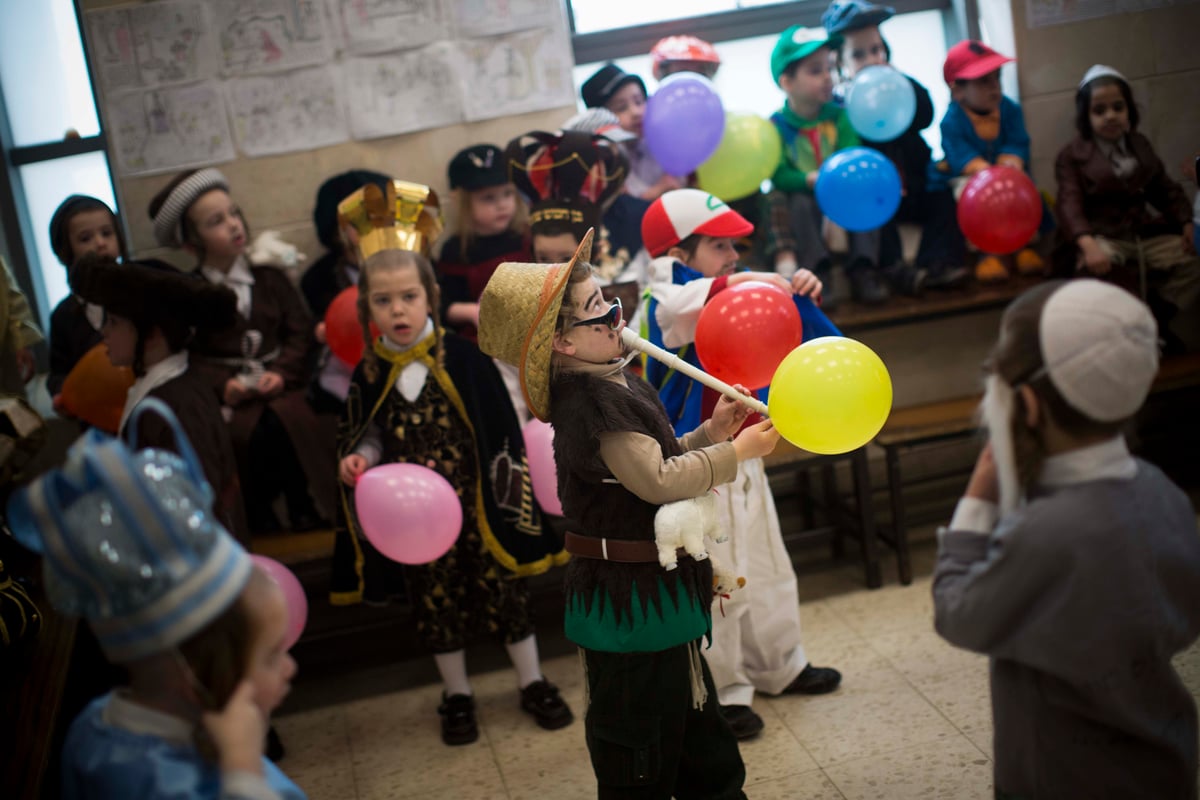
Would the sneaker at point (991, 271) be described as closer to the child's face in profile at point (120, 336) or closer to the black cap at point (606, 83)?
the black cap at point (606, 83)

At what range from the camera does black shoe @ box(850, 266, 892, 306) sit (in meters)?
4.05

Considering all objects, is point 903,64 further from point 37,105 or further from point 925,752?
point 37,105

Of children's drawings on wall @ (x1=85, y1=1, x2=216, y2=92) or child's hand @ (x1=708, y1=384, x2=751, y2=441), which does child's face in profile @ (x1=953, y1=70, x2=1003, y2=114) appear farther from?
children's drawings on wall @ (x1=85, y1=1, x2=216, y2=92)

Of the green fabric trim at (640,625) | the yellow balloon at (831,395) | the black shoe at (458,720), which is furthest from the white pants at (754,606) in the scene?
the yellow balloon at (831,395)

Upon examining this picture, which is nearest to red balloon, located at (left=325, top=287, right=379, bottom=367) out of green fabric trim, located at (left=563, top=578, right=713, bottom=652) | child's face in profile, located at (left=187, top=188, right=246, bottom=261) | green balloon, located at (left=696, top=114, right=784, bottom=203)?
child's face in profile, located at (left=187, top=188, right=246, bottom=261)

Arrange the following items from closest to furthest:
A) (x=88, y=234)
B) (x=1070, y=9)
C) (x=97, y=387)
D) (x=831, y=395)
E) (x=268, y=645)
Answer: (x=268, y=645) → (x=831, y=395) → (x=97, y=387) → (x=88, y=234) → (x=1070, y=9)

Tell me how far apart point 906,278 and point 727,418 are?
7.48ft

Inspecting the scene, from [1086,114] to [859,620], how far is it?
80.0 inches

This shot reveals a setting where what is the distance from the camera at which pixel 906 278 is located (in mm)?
4121

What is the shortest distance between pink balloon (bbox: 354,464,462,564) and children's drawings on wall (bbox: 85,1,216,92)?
2.00m

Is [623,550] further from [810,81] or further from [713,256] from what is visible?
[810,81]

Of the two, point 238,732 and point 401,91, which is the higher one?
point 401,91

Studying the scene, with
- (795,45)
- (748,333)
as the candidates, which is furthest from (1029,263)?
(748,333)

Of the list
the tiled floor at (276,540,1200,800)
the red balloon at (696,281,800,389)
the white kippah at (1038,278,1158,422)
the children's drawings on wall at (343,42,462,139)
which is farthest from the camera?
the children's drawings on wall at (343,42,462,139)
